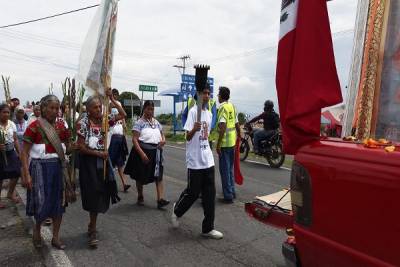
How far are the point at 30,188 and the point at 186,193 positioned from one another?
174 centimetres

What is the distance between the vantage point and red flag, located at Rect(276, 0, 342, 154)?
91.4 inches

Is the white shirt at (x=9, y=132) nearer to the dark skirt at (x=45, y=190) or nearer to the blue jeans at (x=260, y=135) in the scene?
the dark skirt at (x=45, y=190)

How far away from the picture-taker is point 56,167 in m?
4.42

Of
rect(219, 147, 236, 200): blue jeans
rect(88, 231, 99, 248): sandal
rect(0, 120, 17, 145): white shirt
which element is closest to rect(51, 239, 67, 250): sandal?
rect(88, 231, 99, 248): sandal

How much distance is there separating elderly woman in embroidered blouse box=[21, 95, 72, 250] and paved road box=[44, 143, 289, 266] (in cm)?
Result: 51

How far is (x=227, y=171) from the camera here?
21.2ft

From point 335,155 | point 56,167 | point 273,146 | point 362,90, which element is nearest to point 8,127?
point 56,167

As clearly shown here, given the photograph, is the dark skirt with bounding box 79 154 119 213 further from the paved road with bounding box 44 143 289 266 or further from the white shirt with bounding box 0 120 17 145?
the white shirt with bounding box 0 120 17 145

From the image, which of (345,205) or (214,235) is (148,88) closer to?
(214,235)

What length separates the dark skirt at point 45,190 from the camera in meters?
4.32

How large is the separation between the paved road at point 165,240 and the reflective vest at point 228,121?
3.22 ft

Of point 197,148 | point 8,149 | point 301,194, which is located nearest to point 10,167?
point 8,149

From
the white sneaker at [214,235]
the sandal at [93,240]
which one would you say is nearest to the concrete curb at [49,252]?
the sandal at [93,240]

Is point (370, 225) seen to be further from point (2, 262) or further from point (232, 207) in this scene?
point (232, 207)
